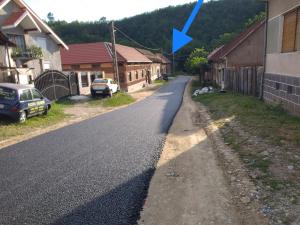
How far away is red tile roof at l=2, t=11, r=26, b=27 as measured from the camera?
19.4 metres

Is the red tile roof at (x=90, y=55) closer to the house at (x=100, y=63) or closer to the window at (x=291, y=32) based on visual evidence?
the house at (x=100, y=63)

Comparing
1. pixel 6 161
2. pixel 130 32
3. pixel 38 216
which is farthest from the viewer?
pixel 130 32

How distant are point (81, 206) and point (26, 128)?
7907 mm

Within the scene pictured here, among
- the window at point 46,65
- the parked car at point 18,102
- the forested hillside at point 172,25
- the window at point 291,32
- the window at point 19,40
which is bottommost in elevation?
the parked car at point 18,102

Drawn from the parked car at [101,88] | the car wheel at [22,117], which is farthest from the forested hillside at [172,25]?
the car wheel at [22,117]

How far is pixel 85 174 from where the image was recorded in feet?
21.1

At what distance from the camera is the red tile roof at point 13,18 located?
19391mm

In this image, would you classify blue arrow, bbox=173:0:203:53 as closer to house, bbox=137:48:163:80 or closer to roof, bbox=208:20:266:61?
roof, bbox=208:20:266:61

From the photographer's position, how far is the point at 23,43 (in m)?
21.7

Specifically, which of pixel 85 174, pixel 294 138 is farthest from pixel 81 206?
pixel 294 138

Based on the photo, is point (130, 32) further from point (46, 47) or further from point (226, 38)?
point (46, 47)

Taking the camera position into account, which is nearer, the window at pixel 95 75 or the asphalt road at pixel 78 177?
the asphalt road at pixel 78 177

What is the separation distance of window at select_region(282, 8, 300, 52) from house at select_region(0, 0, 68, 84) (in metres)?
14.1

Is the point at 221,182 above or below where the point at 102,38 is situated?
below
